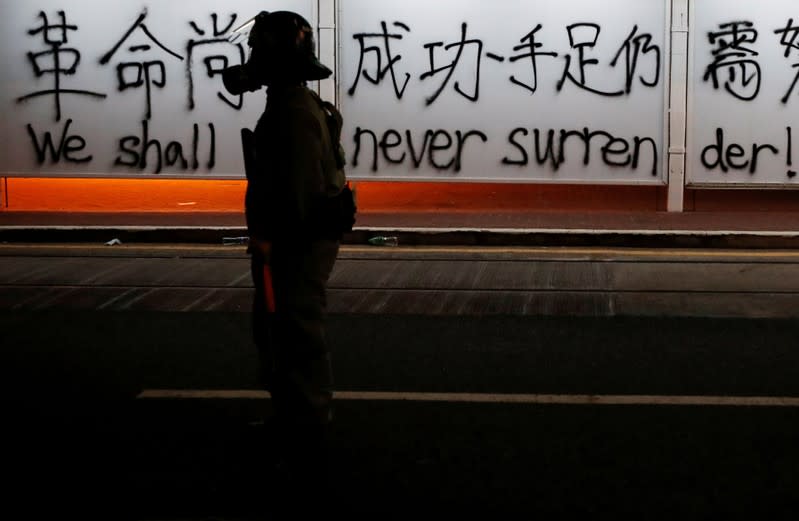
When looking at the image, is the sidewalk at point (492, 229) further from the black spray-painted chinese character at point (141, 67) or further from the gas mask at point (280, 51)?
the gas mask at point (280, 51)

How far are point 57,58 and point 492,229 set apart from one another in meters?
5.61

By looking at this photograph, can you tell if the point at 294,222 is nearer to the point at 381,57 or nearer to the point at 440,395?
the point at 440,395

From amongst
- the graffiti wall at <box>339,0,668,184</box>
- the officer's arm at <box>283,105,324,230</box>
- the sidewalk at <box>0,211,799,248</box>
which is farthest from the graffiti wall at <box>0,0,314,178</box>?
the officer's arm at <box>283,105,324,230</box>

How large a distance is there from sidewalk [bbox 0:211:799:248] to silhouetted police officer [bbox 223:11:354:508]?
747 centimetres

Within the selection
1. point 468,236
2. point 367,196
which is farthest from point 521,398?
point 367,196

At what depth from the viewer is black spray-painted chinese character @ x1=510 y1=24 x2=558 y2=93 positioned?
14383 millimetres

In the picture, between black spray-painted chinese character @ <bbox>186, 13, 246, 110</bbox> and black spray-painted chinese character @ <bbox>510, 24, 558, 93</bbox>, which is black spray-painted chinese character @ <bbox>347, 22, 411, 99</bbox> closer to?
black spray-painted chinese character @ <bbox>510, 24, 558, 93</bbox>

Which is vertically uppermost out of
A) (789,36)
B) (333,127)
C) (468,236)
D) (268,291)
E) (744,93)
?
(789,36)

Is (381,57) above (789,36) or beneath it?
beneath

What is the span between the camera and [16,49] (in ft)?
48.9

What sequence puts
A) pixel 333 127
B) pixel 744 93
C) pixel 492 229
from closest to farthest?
pixel 333 127, pixel 492 229, pixel 744 93

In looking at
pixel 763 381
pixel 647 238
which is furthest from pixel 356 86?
pixel 763 381

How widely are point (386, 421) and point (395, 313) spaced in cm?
277

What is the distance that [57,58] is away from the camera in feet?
48.7
